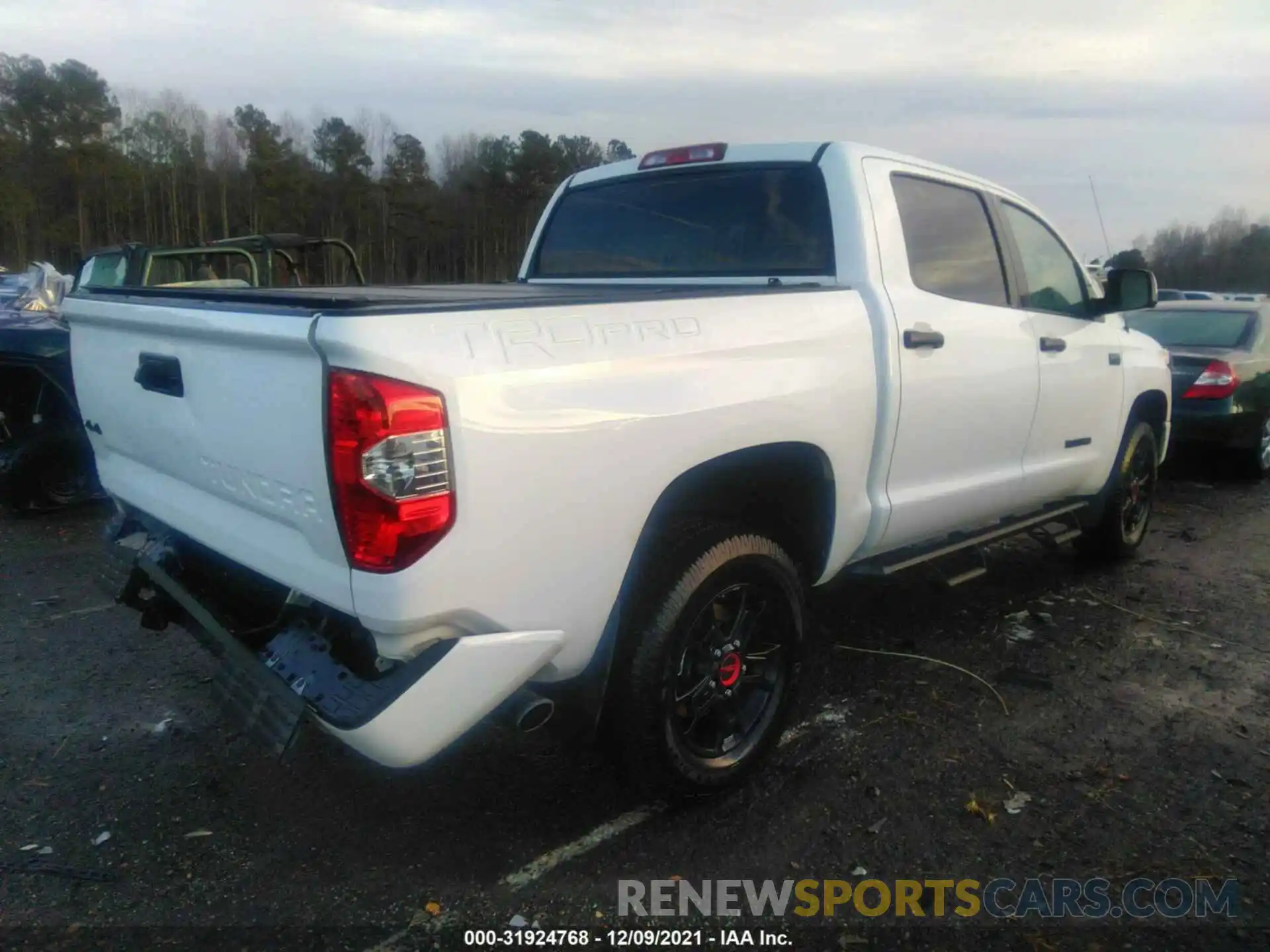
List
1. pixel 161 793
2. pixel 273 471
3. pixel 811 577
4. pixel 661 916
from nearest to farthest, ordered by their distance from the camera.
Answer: pixel 273 471
pixel 661 916
pixel 161 793
pixel 811 577

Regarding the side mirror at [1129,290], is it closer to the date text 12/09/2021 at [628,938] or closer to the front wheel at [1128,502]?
the front wheel at [1128,502]

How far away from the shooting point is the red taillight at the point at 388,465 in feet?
6.67

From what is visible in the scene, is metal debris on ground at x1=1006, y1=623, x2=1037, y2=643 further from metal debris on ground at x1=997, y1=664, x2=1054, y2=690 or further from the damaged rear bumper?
the damaged rear bumper

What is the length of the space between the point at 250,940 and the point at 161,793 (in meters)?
0.90

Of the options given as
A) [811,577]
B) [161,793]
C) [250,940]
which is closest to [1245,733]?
[811,577]

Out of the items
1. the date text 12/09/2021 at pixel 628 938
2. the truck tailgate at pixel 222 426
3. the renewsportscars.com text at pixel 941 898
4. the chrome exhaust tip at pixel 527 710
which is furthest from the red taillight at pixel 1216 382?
the truck tailgate at pixel 222 426

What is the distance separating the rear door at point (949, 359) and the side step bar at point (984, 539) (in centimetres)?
7

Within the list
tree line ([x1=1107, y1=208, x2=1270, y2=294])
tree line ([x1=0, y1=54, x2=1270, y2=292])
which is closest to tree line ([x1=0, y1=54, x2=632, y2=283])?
tree line ([x1=0, y1=54, x2=1270, y2=292])

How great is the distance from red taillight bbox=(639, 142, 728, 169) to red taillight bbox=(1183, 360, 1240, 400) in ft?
19.6

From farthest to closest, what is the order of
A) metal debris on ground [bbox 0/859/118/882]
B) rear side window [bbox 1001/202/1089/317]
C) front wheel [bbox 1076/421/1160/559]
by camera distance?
1. front wheel [bbox 1076/421/1160/559]
2. rear side window [bbox 1001/202/1089/317]
3. metal debris on ground [bbox 0/859/118/882]

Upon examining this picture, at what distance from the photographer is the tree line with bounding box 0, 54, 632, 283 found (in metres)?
41.5

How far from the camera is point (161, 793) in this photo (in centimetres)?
310

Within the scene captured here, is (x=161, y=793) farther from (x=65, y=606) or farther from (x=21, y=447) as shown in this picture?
(x=21, y=447)

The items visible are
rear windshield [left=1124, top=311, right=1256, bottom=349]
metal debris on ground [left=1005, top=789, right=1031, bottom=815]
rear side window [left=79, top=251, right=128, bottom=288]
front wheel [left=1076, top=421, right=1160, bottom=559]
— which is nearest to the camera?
metal debris on ground [left=1005, top=789, right=1031, bottom=815]
